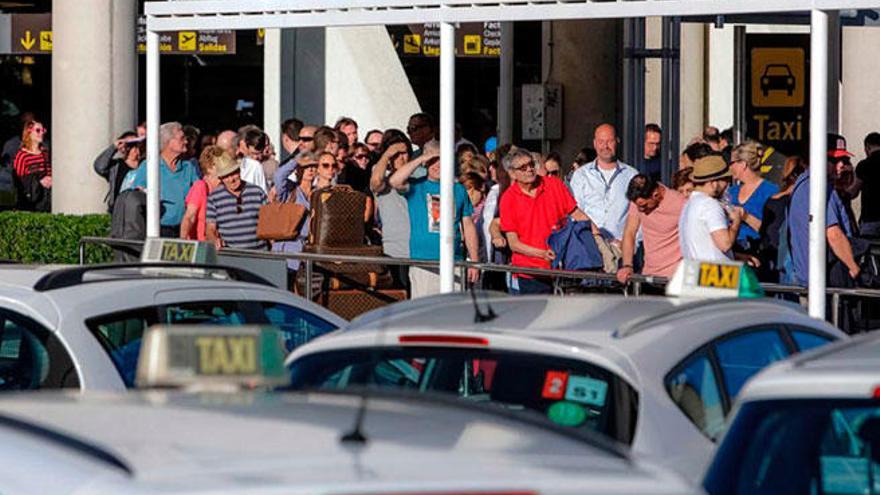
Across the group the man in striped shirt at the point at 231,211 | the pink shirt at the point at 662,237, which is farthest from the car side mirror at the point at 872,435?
the man in striped shirt at the point at 231,211

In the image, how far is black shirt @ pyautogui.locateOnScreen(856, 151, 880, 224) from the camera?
19.3 m

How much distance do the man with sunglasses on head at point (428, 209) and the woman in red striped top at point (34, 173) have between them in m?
10.4

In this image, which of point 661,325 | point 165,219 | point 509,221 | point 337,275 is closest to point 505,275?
point 509,221

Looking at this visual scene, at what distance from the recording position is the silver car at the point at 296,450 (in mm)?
2939

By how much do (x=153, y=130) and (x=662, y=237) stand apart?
12.4ft

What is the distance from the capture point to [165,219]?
16438 millimetres

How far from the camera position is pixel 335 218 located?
48.4 feet

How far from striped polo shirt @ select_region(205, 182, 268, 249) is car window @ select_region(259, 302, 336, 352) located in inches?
265

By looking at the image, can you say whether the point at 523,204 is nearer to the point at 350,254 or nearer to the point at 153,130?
the point at 350,254

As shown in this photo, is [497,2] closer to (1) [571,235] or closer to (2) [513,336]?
(1) [571,235]

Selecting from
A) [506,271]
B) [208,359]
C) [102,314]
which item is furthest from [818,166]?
[208,359]

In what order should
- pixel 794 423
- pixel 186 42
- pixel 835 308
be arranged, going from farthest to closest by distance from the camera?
pixel 186 42
pixel 835 308
pixel 794 423

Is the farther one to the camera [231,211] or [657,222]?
[231,211]

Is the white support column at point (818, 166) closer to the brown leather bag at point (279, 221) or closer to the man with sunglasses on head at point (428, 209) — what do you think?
the man with sunglasses on head at point (428, 209)
